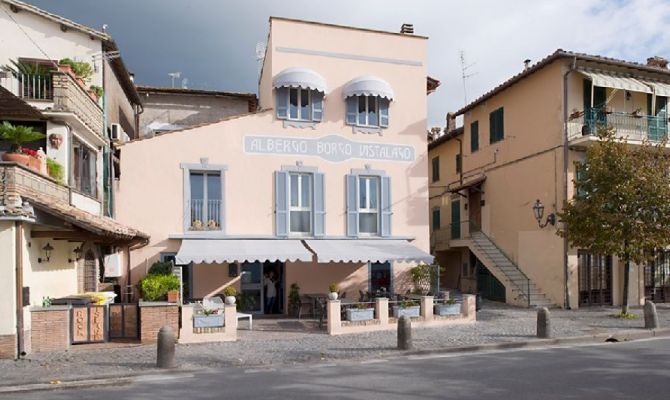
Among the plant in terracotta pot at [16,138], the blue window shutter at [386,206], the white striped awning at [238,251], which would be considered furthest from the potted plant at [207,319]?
the blue window shutter at [386,206]

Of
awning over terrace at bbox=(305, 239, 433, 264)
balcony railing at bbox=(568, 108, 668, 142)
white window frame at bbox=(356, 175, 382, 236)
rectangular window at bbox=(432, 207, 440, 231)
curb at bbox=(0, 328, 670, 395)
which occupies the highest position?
balcony railing at bbox=(568, 108, 668, 142)

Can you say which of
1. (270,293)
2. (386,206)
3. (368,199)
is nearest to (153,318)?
(270,293)

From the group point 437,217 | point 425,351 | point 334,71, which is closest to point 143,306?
point 425,351

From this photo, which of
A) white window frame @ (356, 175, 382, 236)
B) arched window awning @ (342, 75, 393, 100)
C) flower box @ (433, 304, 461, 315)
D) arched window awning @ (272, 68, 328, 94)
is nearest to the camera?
flower box @ (433, 304, 461, 315)

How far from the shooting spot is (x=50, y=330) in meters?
11.8

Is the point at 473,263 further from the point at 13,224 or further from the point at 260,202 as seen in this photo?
the point at 13,224

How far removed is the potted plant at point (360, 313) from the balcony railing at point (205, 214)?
555cm

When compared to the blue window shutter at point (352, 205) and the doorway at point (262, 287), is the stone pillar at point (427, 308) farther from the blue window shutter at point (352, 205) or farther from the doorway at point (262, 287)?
the doorway at point (262, 287)

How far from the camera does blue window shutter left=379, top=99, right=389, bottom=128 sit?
18562 mm

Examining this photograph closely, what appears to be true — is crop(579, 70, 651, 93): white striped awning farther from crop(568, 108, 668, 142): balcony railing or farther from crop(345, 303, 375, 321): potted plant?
crop(345, 303, 375, 321): potted plant

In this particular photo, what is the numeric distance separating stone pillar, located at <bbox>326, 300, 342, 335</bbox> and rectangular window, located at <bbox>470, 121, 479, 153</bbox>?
585 inches

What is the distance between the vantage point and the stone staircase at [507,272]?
20.2 meters

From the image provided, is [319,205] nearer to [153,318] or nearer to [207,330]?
[207,330]

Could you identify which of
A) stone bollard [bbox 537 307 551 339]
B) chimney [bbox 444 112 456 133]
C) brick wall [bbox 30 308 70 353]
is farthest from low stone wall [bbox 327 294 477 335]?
chimney [bbox 444 112 456 133]
